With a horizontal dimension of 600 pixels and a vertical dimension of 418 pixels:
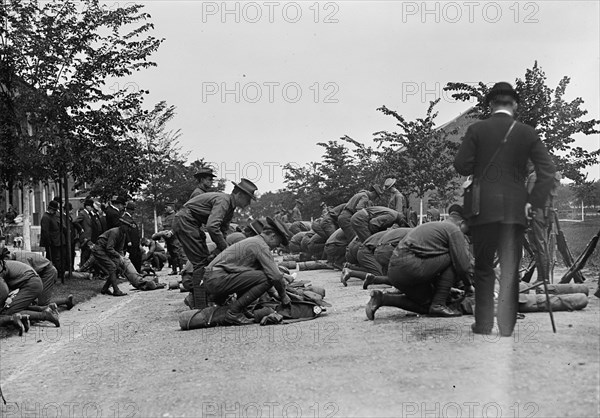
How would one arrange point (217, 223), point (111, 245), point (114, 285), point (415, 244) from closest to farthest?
1. point (415, 244)
2. point (217, 223)
3. point (114, 285)
4. point (111, 245)

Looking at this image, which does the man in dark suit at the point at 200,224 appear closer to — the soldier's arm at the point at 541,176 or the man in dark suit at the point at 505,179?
the man in dark suit at the point at 505,179

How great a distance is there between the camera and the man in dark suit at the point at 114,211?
17.4 m

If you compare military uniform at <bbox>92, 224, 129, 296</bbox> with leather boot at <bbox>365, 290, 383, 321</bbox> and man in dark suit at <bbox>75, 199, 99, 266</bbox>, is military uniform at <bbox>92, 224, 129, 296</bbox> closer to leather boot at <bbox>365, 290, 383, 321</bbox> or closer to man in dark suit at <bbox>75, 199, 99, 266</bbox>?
man in dark suit at <bbox>75, 199, 99, 266</bbox>

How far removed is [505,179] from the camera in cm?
607

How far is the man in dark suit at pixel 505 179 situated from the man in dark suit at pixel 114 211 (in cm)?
1238

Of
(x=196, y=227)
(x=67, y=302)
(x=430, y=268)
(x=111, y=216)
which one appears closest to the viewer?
(x=430, y=268)

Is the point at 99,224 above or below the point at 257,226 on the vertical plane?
below

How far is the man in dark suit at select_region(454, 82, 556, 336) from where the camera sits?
5977mm

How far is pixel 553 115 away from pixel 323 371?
1107 cm

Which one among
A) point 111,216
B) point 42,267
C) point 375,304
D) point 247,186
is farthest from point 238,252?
point 111,216

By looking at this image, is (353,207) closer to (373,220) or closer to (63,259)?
(373,220)

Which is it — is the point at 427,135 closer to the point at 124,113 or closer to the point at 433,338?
the point at 124,113

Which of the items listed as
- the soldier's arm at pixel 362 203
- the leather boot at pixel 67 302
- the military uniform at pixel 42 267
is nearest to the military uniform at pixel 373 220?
the soldier's arm at pixel 362 203

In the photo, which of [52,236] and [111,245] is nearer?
[111,245]
